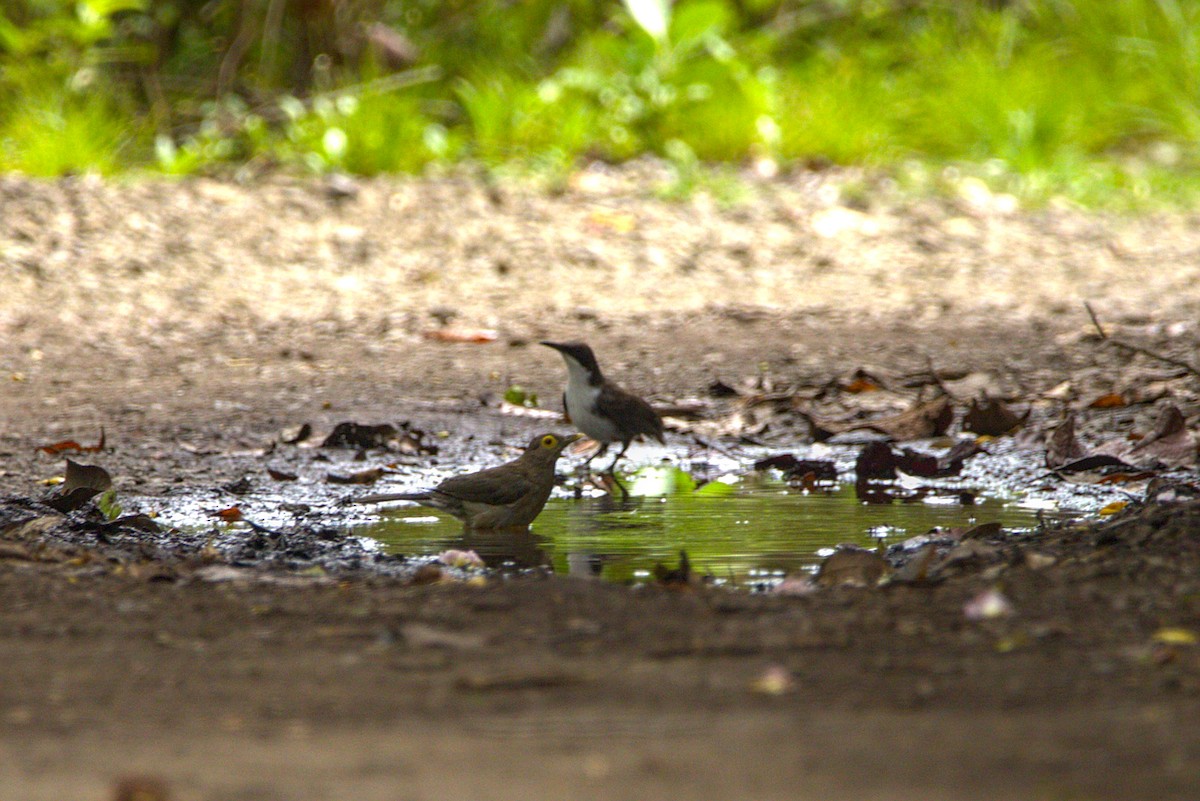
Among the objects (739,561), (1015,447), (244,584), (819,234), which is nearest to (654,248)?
(819,234)

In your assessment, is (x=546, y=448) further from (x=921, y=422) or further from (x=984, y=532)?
(x=921, y=422)

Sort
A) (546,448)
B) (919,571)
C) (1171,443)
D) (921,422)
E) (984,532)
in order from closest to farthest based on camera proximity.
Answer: (919,571) < (984,532) < (546,448) < (1171,443) < (921,422)

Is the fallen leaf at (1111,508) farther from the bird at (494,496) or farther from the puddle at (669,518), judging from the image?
the bird at (494,496)

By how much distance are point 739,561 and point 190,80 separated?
10.2 m

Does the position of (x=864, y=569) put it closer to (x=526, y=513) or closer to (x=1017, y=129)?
(x=526, y=513)

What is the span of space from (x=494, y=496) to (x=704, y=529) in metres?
0.71

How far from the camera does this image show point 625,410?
641 centimetres

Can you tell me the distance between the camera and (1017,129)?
13.0 metres

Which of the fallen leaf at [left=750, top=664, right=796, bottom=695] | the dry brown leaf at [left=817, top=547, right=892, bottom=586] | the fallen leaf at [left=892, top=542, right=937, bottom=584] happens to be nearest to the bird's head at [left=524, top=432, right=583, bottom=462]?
the dry brown leaf at [left=817, top=547, right=892, bottom=586]

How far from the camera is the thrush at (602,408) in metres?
6.39

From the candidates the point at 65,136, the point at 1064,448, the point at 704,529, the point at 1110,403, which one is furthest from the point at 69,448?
the point at 65,136

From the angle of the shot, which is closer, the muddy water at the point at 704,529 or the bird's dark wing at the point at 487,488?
the muddy water at the point at 704,529

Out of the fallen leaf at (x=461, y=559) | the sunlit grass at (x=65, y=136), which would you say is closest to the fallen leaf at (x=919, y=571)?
the fallen leaf at (x=461, y=559)

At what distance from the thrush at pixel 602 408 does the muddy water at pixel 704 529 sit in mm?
381
